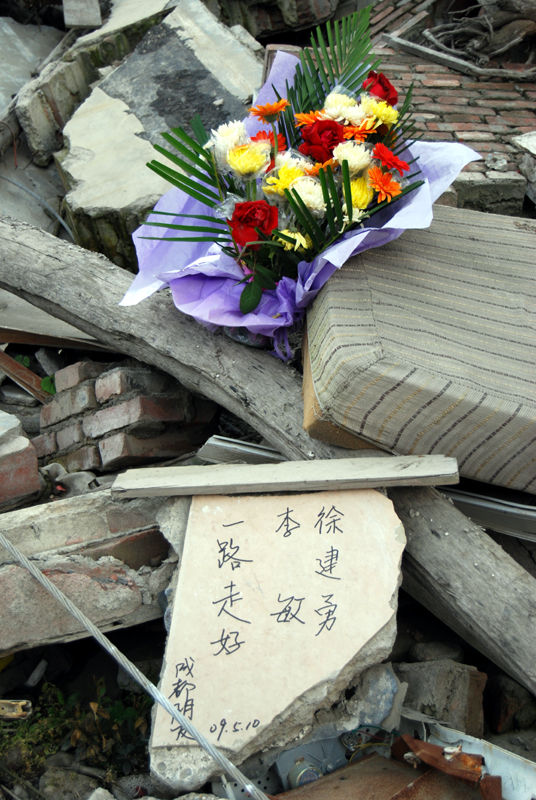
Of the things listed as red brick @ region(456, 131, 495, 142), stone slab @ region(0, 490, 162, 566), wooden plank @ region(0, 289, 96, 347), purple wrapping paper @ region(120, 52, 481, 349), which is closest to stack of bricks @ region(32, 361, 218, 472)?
wooden plank @ region(0, 289, 96, 347)

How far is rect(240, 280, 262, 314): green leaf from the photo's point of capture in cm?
170

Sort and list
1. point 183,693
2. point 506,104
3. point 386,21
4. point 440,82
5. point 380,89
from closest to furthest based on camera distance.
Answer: point 183,693
point 380,89
point 506,104
point 440,82
point 386,21

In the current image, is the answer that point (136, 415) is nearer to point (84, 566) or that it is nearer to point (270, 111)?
point (84, 566)

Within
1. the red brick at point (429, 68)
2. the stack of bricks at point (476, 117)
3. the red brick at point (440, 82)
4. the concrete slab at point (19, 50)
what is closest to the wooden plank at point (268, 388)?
the stack of bricks at point (476, 117)

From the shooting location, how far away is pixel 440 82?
3258 millimetres

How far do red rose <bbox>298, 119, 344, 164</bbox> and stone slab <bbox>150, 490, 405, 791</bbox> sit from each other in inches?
37.1

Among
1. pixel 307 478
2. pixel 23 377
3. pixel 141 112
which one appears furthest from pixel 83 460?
pixel 141 112

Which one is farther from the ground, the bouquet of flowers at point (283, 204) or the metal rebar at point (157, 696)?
the bouquet of flowers at point (283, 204)

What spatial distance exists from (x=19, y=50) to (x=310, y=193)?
3.65 meters

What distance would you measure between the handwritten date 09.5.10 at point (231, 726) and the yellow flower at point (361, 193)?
126 centimetres

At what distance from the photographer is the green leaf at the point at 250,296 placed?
5.57 feet

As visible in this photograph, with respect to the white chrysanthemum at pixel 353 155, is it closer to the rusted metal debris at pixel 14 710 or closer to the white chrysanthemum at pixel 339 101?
the white chrysanthemum at pixel 339 101

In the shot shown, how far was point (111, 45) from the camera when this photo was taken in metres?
3.83

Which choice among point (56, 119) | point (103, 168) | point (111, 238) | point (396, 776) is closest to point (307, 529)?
point (396, 776)
